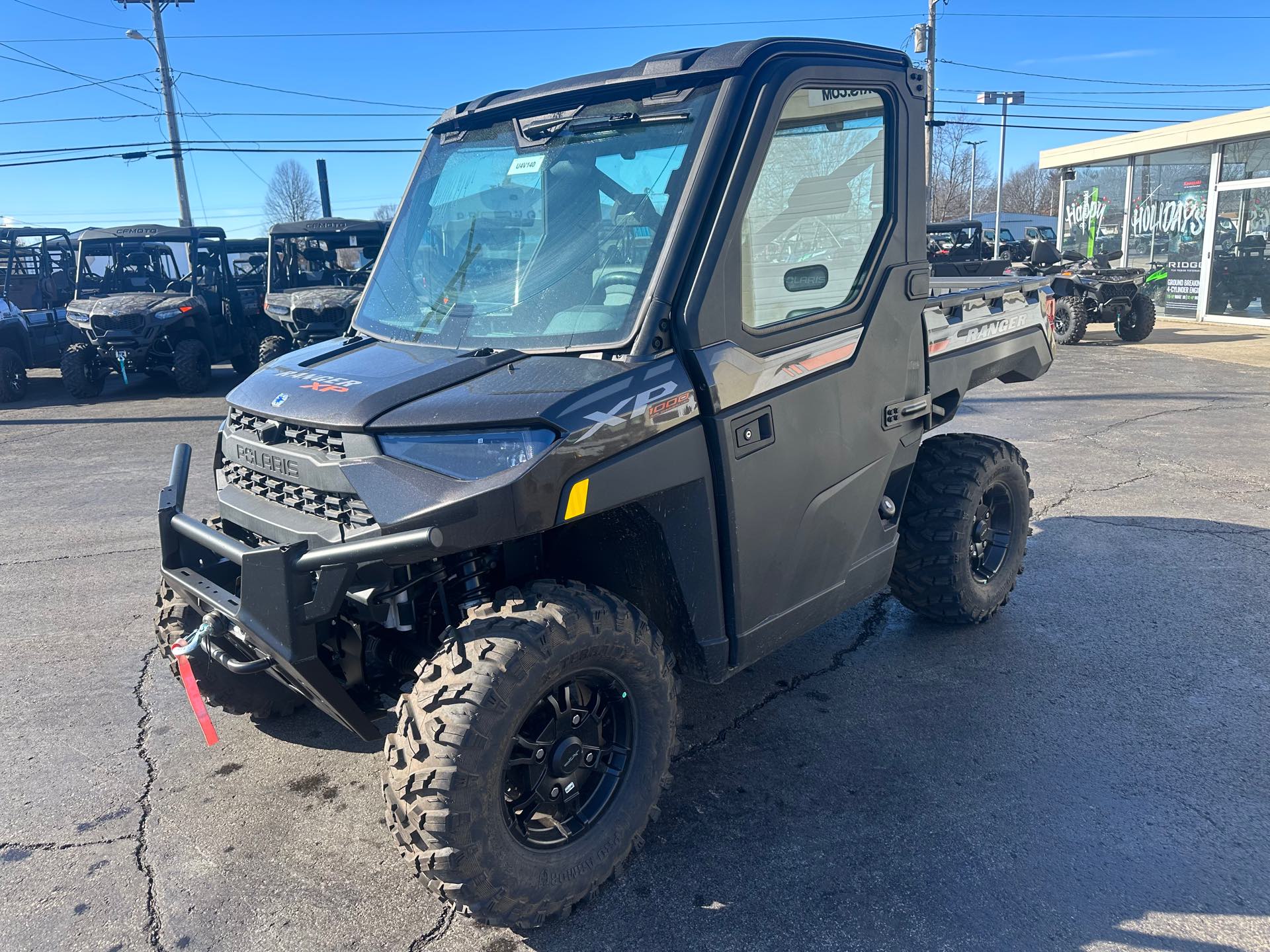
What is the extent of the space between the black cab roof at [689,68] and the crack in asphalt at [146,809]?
9.15 ft

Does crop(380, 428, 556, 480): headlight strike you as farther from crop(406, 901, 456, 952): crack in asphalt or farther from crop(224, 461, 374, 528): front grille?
crop(406, 901, 456, 952): crack in asphalt

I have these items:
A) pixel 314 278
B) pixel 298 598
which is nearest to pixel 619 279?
pixel 298 598

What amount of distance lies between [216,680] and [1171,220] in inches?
838

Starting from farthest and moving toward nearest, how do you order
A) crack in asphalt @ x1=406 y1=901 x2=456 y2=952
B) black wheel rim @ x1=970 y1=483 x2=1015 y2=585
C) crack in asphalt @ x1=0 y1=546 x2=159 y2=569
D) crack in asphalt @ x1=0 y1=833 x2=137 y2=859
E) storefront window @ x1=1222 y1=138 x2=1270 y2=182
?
storefront window @ x1=1222 y1=138 x2=1270 y2=182
crack in asphalt @ x1=0 y1=546 x2=159 y2=569
black wheel rim @ x1=970 y1=483 x2=1015 y2=585
crack in asphalt @ x1=0 y1=833 x2=137 y2=859
crack in asphalt @ x1=406 y1=901 x2=456 y2=952

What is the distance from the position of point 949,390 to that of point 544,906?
2740mm

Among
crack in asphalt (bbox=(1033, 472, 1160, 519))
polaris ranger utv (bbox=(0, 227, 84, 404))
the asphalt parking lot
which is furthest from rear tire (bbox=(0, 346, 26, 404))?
crack in asphalt (bbox=(1033, 472, 1160, 519))

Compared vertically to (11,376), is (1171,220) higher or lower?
higher

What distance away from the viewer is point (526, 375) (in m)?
2.66

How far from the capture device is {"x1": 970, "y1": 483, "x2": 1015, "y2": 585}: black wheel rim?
4.47m

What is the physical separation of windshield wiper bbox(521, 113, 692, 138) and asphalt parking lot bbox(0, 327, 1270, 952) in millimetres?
2259

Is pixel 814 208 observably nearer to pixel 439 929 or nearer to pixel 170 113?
pixel 439 929

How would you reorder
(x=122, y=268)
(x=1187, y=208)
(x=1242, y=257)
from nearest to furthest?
(x=122, y=268) < (x=1242, y=257) < (x=1187, y=208)

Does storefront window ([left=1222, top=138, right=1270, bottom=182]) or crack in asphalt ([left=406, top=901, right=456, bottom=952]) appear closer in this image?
crack in asphalt ([left=406, top=901, right=456, bottom=952])

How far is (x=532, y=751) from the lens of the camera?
8.66 feet
